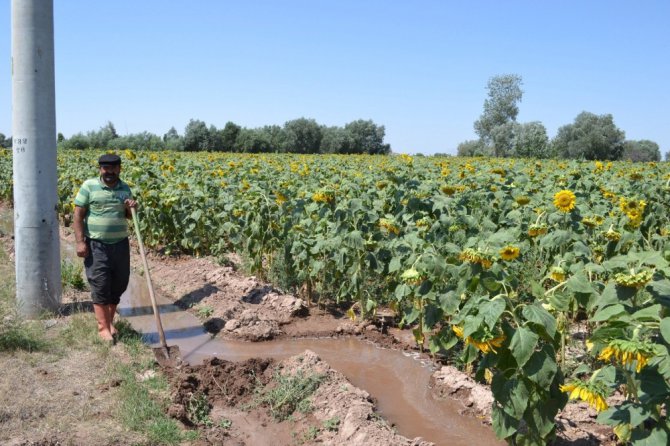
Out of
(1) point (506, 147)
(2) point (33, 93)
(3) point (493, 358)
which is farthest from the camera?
(1) point (506, 147)

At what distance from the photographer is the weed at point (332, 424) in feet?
13.1

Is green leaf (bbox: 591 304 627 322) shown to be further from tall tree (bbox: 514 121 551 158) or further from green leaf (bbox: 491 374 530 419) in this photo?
tall tree (bbox: 514 121 551 158)

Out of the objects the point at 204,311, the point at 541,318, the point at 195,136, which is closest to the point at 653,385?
A: the point at 541,318

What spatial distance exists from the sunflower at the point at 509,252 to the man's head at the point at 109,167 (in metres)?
3.58

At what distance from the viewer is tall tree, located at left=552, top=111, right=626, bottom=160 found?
152 feet

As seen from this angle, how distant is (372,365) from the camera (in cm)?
546

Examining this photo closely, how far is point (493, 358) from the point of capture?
10.4ft

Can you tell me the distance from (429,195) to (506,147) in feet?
143

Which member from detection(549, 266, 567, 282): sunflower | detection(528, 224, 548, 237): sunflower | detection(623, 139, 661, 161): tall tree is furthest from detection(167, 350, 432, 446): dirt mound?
detection(623, 139, 661, 161): tall tree

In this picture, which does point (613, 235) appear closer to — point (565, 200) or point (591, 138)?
point (565, 200)

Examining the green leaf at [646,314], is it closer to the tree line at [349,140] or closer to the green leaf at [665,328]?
the green leaf at [665,328]

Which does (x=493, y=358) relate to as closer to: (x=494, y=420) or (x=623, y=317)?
(x=494, y=420)

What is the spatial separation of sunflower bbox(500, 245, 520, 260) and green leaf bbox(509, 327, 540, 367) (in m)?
0.78

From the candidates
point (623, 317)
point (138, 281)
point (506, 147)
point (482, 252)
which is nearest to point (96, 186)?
point (138, 281)
